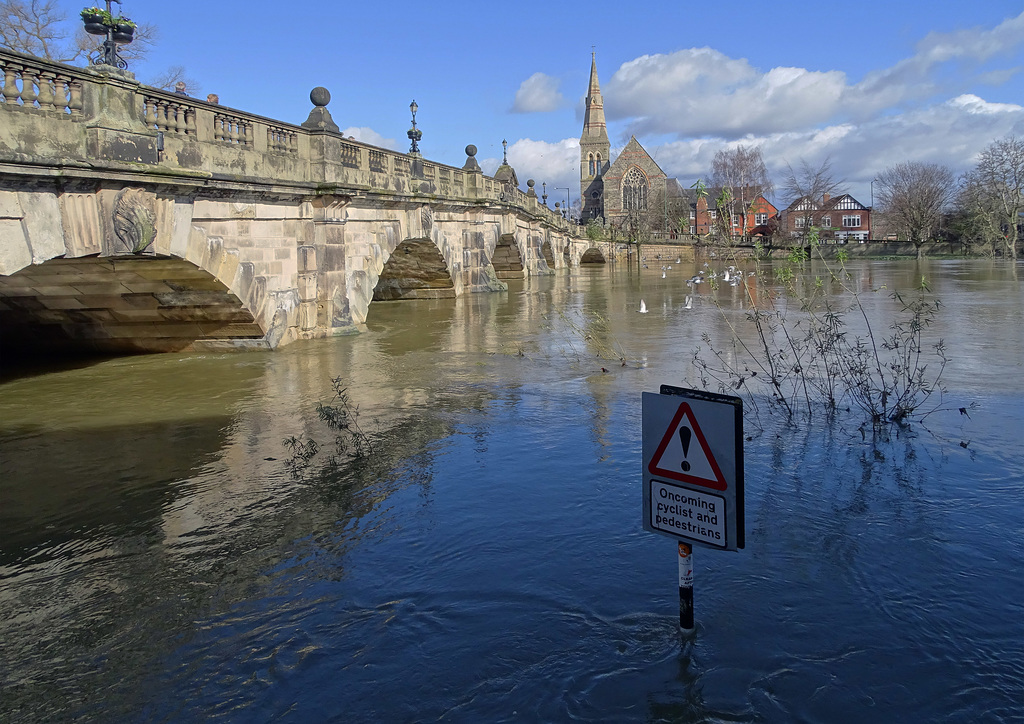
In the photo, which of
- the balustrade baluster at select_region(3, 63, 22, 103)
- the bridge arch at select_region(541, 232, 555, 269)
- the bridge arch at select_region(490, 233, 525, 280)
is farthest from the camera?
the bridge arch at select_region(541, 232, 555, 269)

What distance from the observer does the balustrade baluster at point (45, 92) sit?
861 centimetres

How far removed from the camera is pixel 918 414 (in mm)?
7777

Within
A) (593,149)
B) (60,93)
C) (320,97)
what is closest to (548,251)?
(320,97)

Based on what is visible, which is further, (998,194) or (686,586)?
(998,194)

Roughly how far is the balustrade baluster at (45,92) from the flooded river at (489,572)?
330 cm

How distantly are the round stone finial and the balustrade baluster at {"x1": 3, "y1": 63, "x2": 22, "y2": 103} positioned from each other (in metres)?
6.73

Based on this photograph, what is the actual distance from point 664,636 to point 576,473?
253cm

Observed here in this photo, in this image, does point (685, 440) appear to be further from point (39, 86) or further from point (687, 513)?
point (39, 86)

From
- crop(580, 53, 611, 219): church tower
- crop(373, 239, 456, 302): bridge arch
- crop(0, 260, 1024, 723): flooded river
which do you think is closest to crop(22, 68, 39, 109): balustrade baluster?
crop(0, 260, 1024, 723): flooded river

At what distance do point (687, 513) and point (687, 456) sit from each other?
0.79ft

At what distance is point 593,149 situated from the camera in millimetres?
120875

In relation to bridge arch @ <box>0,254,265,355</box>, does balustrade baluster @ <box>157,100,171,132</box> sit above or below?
above

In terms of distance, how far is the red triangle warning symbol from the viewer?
126 inches

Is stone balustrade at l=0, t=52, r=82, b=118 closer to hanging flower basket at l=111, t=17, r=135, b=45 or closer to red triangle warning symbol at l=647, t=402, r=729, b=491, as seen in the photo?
hanging flower basket at l=111, t=17, r=135, b=45
